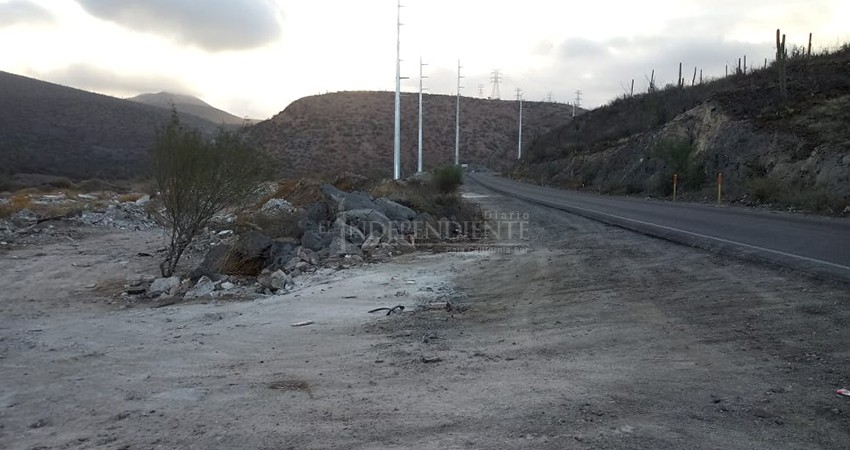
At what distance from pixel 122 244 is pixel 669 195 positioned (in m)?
26.0

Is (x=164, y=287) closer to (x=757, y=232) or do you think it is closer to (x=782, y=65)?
(x=757, y=232)

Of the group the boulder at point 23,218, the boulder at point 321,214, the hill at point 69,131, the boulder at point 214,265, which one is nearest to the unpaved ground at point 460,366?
the boulder at point 214,265

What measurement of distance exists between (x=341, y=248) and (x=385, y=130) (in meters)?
86.5

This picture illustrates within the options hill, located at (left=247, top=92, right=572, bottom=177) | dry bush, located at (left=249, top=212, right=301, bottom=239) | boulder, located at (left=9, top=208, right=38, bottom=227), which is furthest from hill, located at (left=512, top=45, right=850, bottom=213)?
hill, located at (left=247, top=92, right=572, bottom=177)

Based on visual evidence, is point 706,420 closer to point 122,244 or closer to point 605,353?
point 605,353

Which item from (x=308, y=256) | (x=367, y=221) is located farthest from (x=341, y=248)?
(x=367, y=221)

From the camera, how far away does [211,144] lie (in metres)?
14.6

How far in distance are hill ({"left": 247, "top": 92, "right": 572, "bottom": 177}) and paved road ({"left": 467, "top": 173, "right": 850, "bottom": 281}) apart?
2367 inches

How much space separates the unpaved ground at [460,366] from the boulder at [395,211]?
8.20 meters

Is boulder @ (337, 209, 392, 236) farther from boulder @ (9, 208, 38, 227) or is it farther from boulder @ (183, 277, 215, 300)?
boulder @ (9, 208, 38, 227)

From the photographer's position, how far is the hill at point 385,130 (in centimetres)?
8819

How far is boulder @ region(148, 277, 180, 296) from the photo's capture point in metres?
11.0

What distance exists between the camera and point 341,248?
14.0 metres

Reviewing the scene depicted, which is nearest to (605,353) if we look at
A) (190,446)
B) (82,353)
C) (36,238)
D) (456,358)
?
(456,358)
